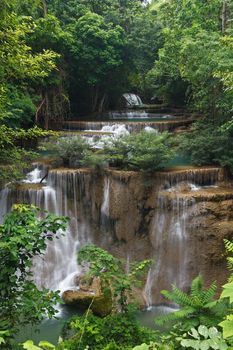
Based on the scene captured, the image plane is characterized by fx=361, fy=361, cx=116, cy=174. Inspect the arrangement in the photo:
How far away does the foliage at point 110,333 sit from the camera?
174 inches

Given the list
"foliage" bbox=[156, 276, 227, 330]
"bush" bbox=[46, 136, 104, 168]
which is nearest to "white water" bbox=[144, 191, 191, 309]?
"bush" bbox=[46, 136, 104, 168]

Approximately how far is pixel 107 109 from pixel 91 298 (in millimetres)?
15194

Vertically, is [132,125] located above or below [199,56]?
below

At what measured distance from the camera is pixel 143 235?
9914 millimetres

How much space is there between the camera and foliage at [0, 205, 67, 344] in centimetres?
372

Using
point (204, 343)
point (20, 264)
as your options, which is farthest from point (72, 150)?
point (204, 343)

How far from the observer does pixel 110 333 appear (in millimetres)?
4707

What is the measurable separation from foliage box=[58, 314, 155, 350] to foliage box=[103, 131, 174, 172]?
5.50m

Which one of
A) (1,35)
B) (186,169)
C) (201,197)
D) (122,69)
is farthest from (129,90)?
(1,35)

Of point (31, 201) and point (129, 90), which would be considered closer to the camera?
point (31, 201)

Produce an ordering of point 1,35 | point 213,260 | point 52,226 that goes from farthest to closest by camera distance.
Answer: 1. point 213,260
2. point 1,35
3. point 52,226

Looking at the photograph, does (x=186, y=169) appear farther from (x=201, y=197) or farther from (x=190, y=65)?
(x=190, y=65)

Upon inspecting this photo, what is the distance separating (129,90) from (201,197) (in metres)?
16.6

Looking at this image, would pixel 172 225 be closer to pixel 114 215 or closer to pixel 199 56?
pixel 114 215
